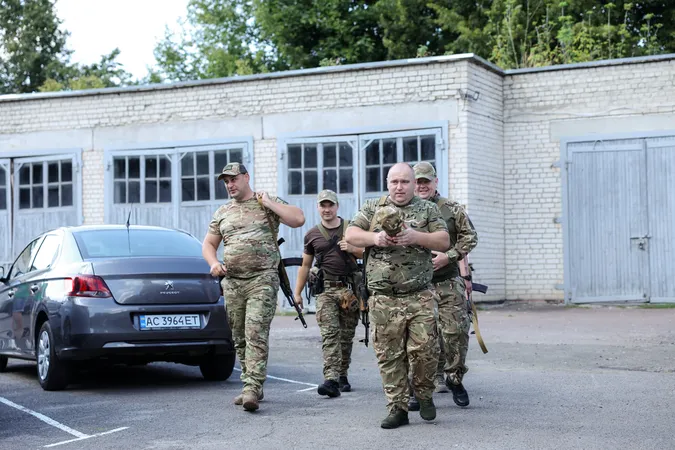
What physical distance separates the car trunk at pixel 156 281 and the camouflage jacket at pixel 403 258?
2556 millimetres

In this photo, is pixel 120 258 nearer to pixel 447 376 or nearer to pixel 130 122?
pixel 447 376

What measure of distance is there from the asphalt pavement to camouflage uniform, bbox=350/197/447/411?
33 cm

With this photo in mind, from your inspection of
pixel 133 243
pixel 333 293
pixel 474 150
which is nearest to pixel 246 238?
pixel 333 293

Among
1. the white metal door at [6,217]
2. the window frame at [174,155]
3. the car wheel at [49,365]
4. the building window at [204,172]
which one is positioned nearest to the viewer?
the car wheel at [49,365]

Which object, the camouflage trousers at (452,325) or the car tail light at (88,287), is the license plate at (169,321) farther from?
the camouflage trousers at (452,325)

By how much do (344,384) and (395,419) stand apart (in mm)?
2059

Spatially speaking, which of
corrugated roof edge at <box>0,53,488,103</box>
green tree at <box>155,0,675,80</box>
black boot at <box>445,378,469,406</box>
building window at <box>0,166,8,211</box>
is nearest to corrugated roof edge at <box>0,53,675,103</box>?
corrugated roof edge at <box>0,53,488,103</box>

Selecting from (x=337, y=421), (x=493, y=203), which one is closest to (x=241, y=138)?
(x=493, y=203)

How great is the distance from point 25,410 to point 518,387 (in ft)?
13.5

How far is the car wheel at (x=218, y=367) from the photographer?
10153mm

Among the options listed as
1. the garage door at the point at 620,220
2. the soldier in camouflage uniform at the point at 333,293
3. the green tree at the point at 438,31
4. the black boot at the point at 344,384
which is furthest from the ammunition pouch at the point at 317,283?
the green tree at the point at 438,31

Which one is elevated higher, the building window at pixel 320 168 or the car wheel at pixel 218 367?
the building window at pixel 320 168

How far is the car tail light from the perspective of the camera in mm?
9352

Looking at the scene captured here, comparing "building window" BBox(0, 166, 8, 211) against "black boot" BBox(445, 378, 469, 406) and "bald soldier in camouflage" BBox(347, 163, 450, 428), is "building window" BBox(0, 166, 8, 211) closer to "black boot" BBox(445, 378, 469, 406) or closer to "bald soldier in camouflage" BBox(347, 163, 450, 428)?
"black boot" BBox(445, 378, 469, 406)
